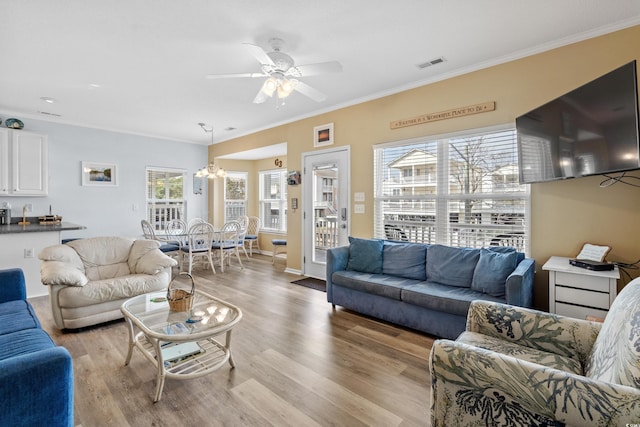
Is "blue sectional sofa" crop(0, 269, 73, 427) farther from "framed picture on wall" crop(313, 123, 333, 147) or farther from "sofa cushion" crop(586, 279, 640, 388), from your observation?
"framed picture on wall" crop(313, 123, 333, 147)

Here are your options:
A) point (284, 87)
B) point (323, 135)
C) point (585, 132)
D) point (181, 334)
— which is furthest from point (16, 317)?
point (585, 132)

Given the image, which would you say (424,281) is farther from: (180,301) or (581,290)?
(180,301)

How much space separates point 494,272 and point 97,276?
4.06 metres

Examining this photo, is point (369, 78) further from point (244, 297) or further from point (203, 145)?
point (203, 145)

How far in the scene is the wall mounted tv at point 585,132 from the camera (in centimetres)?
203

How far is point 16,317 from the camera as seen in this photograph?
2.07 m

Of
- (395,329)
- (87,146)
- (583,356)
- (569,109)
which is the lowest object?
(395,329)

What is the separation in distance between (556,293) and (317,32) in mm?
2941

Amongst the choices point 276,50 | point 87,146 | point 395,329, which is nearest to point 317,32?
point 276,50

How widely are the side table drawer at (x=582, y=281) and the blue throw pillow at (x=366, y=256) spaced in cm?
168

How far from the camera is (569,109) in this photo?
2.46 meters

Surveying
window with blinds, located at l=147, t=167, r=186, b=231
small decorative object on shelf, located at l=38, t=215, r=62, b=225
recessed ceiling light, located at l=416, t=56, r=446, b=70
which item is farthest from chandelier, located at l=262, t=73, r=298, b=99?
window with blinds, located at l=147, t=167, r=186, b=231

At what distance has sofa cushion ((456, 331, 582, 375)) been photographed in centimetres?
153

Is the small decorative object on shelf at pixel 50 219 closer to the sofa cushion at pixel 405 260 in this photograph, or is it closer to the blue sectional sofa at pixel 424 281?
the blue sectional sofa at pixel 424 281
